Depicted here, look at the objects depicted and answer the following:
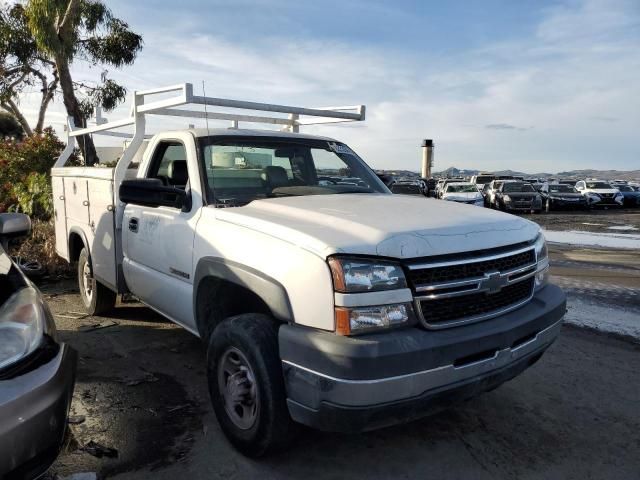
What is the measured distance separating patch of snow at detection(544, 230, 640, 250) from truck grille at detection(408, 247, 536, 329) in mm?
10341

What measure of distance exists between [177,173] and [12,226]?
4.56 feet

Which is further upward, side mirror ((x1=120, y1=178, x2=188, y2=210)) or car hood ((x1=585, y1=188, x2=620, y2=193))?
side mirror ((x1=120, y1=178, x2=188, y2=210))

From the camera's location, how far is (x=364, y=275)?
2.44 meters

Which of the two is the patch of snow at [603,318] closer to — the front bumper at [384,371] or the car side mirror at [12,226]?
the front bumper at [384,371]

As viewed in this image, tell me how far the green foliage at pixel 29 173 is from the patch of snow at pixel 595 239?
1096 centimetres

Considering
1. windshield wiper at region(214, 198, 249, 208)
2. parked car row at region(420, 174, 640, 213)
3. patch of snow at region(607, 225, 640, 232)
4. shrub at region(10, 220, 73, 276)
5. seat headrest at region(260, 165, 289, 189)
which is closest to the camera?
windshield wiper at region(214, 198, 249, 208)

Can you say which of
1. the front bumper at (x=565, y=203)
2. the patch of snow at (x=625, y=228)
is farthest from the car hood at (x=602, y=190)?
the patch of snow at (x=625, y=228)

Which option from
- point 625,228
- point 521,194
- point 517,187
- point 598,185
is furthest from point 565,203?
point 625,228

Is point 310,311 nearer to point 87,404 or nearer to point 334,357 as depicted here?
point 334,357

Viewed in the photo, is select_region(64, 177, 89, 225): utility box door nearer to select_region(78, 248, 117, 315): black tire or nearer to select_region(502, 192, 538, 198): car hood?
select_region(78, 248, 117, 315): black tire

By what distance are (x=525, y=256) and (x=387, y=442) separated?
4.45ft

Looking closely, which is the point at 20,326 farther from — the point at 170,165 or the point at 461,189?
the point at 461,189

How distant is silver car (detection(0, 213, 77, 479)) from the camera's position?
2.06 m

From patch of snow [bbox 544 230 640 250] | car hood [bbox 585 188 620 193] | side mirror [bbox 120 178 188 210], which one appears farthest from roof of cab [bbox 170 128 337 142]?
car hood [bbox 585 188 620 193]
